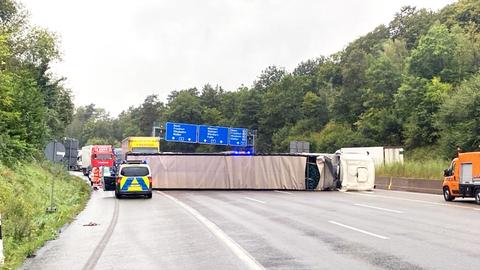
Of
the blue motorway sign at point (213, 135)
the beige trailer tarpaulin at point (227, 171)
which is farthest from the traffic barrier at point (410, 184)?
the blue motorway sign at point (213, 135)

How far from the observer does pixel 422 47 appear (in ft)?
244

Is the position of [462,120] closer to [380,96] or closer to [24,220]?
[380,96]

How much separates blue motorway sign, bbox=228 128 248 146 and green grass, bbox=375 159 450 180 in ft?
79.3

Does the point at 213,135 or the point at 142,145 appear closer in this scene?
the point at 142,145

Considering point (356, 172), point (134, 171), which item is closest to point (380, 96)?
point (356, 172)

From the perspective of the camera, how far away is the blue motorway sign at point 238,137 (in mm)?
64412

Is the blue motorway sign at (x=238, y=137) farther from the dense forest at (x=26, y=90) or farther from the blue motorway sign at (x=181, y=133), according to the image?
the dense forest at (x=26, y=90)

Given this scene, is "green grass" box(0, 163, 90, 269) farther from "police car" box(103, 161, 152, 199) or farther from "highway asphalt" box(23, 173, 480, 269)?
"police car" box(103, 161, 152, 199)

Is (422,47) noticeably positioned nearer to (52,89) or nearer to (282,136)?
(282,136)

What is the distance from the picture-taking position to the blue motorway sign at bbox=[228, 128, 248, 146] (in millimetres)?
64412

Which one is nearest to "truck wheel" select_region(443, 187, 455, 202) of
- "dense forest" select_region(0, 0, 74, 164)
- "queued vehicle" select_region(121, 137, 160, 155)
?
"dense forest" select_region(0, 0, 74, 164)

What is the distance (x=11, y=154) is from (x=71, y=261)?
748 inches

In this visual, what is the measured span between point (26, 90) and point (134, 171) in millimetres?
11476

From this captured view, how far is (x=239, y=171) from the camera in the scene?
3844cm
